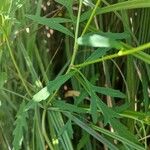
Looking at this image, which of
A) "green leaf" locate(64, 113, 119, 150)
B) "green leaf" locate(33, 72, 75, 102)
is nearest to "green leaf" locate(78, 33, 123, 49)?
"green leaf" locate(33, 72, 75, 102)

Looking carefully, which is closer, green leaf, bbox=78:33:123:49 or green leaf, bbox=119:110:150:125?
green leaf, bbox=78:33:123:49

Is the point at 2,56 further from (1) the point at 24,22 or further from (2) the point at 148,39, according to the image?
(2) the point at 148,39

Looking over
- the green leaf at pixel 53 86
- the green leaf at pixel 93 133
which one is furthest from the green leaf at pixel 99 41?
the green leaf at pixel 93 133

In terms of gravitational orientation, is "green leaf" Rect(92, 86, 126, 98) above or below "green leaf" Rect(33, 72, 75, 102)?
below

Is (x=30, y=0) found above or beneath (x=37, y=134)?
above

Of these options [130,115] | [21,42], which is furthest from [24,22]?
[130,115]

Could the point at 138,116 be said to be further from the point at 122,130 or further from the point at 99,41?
the point at 99,41

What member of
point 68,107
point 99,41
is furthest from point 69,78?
point 99,41

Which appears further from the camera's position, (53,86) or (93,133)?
(93,133)

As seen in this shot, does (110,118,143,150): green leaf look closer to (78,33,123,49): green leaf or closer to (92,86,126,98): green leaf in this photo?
(92,86,126,98): green leaf
